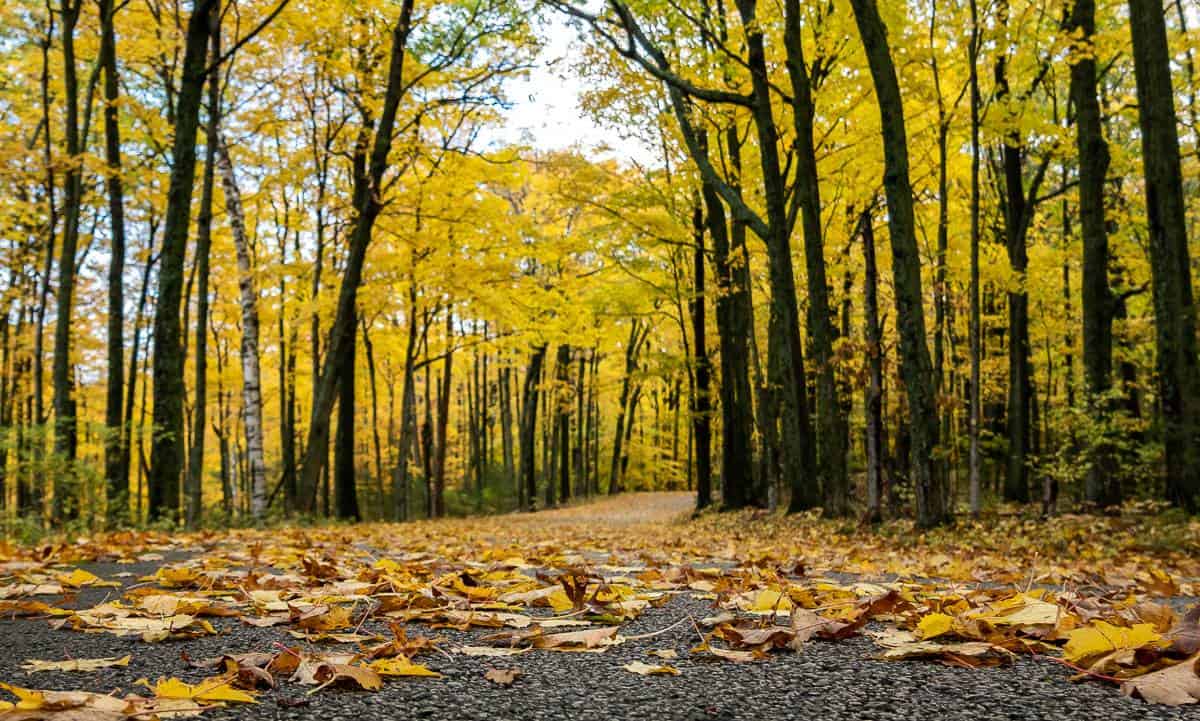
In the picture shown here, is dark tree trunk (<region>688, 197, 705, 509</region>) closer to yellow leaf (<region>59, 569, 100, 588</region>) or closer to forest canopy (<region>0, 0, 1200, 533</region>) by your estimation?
forest canopy (<region>0, 0, 1200, 533</region>)

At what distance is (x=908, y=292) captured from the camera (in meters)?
7.84

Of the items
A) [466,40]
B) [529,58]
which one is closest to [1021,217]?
[529,58]

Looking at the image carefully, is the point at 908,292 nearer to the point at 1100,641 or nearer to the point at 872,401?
the point at 872,401

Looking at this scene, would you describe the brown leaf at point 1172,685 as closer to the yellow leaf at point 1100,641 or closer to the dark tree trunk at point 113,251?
the yellow leaf at point 1100,641

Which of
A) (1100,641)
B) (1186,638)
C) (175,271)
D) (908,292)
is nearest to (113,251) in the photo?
(175,271)

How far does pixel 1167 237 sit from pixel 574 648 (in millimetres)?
8436

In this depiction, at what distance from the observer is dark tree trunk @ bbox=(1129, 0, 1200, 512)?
775 centimetres

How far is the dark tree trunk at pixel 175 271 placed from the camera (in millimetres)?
9680

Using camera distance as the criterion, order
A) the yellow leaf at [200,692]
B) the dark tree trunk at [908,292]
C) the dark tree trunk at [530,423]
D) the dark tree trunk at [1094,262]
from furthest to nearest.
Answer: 1. the dark tree trunk at [530,423]
2. the dark tree trunk at [1094,262]
3. the dark tree trunk at [908,292]
4. the yellow leaf at [200,692]

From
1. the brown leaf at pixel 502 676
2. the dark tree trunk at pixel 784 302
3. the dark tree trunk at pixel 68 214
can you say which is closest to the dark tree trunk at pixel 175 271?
the dark tree trunk at pixel 68 214

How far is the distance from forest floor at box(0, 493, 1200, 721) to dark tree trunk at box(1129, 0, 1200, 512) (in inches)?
188

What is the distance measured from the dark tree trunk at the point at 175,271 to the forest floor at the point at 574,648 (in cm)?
635

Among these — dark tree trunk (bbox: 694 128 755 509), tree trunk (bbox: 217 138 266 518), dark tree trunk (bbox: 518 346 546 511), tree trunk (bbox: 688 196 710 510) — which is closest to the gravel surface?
tree trunk (bbox: 217 138 266 518)

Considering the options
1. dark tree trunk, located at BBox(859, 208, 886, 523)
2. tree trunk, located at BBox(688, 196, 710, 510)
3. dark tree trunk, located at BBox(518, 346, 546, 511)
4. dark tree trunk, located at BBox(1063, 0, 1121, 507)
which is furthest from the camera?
dark tree trunk, located at BBox(518, 346, 546, 511)
